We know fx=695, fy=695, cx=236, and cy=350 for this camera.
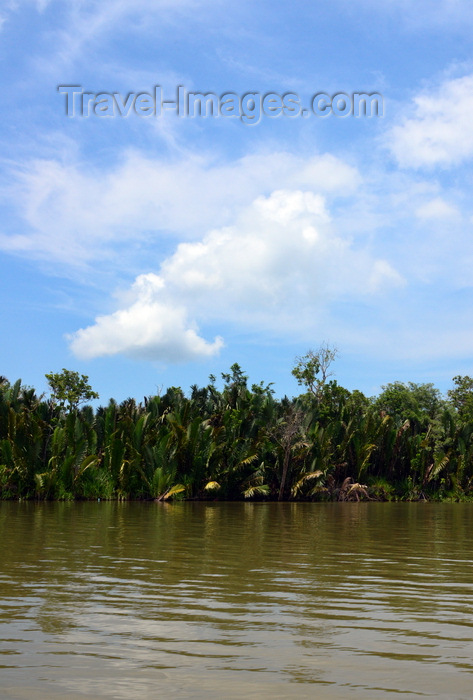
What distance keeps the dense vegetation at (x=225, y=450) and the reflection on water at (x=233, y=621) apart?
1927 centimetres

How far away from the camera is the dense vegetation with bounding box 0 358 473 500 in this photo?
3162cm

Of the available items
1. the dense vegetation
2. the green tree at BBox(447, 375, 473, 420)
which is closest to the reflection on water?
the dense vegetation

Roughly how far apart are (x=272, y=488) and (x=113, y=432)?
961cm

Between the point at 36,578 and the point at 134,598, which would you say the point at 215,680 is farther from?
the point at 36,578

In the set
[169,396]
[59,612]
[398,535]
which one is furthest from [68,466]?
[59,612]

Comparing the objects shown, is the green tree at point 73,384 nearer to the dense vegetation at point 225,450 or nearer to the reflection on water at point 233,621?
the dense vegetation at point 225,450

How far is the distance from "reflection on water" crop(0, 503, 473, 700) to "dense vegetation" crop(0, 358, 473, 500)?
1927 cm

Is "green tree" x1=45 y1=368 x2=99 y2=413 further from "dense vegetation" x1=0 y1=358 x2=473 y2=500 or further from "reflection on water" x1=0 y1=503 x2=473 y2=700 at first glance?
"reflection on water" x1=0 y1=503 x2=473 y2=700

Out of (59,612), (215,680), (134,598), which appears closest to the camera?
(215,680)

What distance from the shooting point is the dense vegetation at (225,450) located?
3162 centimetres

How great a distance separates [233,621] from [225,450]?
1208 inches

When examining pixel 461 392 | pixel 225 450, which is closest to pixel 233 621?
pixel 225 450

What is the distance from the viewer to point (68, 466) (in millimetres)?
30562

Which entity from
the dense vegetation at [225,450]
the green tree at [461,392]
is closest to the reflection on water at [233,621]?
the dense vegetation at [225,450]
